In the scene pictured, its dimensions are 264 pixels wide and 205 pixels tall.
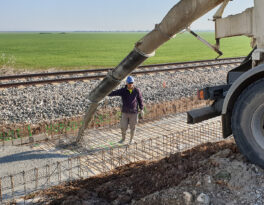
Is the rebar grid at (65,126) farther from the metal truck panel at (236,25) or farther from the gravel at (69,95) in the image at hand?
the metal truck panel at (236,25)

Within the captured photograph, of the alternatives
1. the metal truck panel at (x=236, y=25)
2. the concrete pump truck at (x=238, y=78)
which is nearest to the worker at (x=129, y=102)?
the concrete pump truck at (x=238, y=78)

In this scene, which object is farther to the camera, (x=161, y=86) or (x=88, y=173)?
(x=161, y=86)

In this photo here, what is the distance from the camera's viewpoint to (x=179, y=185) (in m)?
3.98

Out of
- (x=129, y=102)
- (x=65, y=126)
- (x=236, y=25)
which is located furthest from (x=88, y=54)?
(x=236, y=25)

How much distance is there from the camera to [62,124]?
872cm

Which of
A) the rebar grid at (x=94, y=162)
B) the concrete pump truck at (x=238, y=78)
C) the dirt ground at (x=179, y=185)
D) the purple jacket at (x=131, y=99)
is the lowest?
the rebar grid at (x=94, y=162)

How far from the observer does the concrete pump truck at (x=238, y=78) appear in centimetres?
381

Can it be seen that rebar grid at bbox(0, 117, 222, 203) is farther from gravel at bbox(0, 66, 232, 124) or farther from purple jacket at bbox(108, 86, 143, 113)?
gravel at bbox(0, 66, 232, 124)

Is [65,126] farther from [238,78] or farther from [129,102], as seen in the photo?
[238,78]

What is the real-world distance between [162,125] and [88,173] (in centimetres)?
330

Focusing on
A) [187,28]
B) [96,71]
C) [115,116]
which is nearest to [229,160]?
[187,28]

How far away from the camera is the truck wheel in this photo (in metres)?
3.76

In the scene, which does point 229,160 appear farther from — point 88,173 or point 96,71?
point 96,71

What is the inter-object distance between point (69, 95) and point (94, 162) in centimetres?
469
